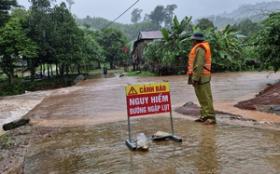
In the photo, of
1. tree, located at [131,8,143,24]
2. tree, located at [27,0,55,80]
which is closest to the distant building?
tree, located at [27,0,55,80]

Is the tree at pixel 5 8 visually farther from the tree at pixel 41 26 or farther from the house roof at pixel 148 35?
the house roof at pixel 148 35

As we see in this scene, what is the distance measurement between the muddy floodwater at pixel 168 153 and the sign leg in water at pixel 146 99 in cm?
59

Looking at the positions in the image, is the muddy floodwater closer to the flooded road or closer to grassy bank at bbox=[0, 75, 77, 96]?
the flooded road

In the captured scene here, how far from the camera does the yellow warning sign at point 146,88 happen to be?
23.3 feet

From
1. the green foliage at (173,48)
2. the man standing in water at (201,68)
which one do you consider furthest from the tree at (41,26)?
the man standing in water at (201,68)

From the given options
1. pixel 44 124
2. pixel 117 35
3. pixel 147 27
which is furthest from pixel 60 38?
pixel 147 27

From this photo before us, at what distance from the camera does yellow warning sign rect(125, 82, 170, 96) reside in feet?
23.3

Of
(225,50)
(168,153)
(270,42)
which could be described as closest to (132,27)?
(225,50)

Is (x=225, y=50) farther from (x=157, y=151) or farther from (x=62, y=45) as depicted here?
(x=157, y=151)

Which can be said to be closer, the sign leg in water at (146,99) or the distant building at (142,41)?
the sign leg in water at (146,99)

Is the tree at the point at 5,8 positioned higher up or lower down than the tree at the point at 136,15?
lower down

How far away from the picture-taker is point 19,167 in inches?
257

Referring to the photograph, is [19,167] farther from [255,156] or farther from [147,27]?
[147,27]

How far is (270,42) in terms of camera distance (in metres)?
17.7
